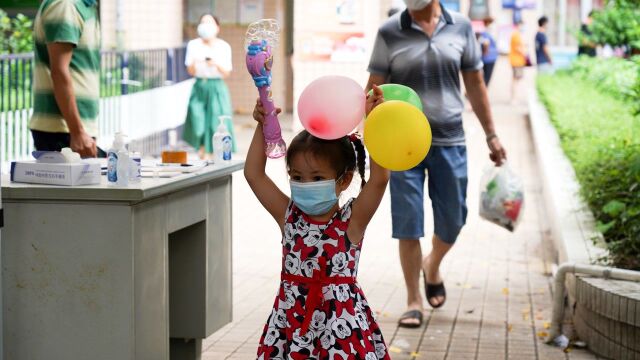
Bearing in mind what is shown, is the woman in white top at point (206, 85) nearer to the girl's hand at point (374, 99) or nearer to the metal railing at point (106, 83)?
the metal railing at point (106, 83)

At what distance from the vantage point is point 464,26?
7074 mm

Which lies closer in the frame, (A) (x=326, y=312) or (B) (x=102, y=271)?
(A) (x=326, y=312)

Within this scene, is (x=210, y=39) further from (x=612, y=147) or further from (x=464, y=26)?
(x=464, y=26)

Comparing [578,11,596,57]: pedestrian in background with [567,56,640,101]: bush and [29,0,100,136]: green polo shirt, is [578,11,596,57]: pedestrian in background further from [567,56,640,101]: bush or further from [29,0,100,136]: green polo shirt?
[29,0,100,136]: green polo shirt

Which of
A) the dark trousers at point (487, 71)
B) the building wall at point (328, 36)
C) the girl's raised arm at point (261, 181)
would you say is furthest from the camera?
the dark trousers at point (487, 71)

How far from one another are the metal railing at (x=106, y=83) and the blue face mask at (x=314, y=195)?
5051mm

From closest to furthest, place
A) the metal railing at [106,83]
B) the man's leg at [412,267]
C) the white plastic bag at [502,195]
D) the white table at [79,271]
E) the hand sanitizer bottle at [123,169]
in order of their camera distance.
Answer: the white table at [79,271]
the hand sanitizer bottle at [123,169]
the man's leg at [412,267]
the white plastic bag at [502,195]
the metal railing at [106,83]

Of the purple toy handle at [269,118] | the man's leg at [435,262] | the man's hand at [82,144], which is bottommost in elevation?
the man's leg at [435,262]

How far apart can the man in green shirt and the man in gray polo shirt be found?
1641 mm

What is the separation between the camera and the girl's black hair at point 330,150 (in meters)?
4.21

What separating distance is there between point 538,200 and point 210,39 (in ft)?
14.9

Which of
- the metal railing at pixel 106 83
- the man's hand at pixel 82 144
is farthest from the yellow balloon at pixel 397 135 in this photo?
the metal railing at pixel 106 83

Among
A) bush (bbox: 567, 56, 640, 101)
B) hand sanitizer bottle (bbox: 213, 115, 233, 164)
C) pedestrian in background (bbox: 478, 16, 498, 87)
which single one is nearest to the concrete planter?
hand sanitizer bottle (bbox: 213, 115, 233, 164)

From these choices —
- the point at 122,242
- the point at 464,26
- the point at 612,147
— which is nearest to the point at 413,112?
the point at 122,242
